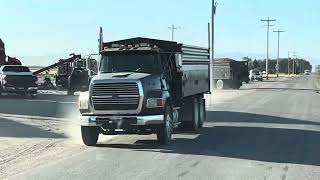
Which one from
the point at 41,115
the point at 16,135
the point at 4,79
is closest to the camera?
the point at 16,135

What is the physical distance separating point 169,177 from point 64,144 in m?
5.83

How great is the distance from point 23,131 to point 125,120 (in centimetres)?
545

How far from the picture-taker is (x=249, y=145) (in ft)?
51.9

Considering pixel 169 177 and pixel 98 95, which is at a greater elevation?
pixel 98 95

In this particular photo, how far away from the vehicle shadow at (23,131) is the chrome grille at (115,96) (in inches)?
123

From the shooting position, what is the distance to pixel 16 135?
1795 cm

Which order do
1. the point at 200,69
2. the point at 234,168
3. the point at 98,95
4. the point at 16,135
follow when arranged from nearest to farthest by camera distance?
the point at 234,168, the point at 98,95, the point at 16,135, the point at 200,69

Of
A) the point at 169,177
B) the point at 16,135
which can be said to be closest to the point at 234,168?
the point at 169,177

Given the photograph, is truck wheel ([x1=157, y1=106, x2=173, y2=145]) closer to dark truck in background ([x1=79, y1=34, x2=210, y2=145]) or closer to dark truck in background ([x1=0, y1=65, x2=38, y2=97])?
dark truck in background ([x1=79, y1=34, x2=210, y2=145])

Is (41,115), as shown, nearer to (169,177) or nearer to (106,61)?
(106,61)

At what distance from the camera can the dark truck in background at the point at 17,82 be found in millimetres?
37875

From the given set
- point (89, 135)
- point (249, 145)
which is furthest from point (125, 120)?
point (249, 145)

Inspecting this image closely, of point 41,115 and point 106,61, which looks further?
point 41,115

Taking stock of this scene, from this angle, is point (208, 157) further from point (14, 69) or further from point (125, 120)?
point (14, 69)
